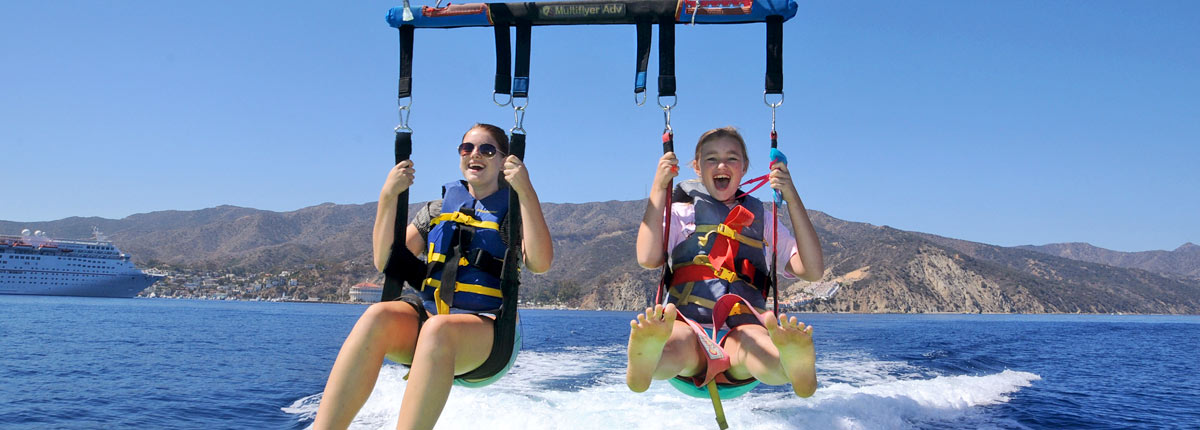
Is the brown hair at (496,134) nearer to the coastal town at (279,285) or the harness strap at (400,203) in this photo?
the harness strap at (400,203)

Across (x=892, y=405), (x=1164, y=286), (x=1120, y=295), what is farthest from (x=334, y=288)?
(x=1164, y=286)

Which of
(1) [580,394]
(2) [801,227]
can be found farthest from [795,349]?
(1) [580,394]

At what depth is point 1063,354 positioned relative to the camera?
38.0 m

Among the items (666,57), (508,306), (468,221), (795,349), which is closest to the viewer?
(795,349)

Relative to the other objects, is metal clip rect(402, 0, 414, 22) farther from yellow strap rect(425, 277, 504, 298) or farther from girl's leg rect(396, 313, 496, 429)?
girl's leg rect(396, 313, 496, 429)

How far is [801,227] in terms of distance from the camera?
4363 millimetres

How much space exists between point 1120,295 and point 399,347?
20413cm

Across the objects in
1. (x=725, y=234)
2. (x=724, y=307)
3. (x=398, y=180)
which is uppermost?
(x=398, y=180)

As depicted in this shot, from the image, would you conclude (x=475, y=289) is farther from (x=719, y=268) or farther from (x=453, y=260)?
(x=719, y=268)

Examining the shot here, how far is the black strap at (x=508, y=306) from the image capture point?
3.93 metres

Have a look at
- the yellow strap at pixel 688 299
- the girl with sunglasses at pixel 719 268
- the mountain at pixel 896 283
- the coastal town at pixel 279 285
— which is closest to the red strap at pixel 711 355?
the girl with sunglasses at pixel 719 268

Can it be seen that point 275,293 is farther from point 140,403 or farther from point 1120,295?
point 1120,295

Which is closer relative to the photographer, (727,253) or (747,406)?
(727,253)

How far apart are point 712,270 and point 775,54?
150cm
